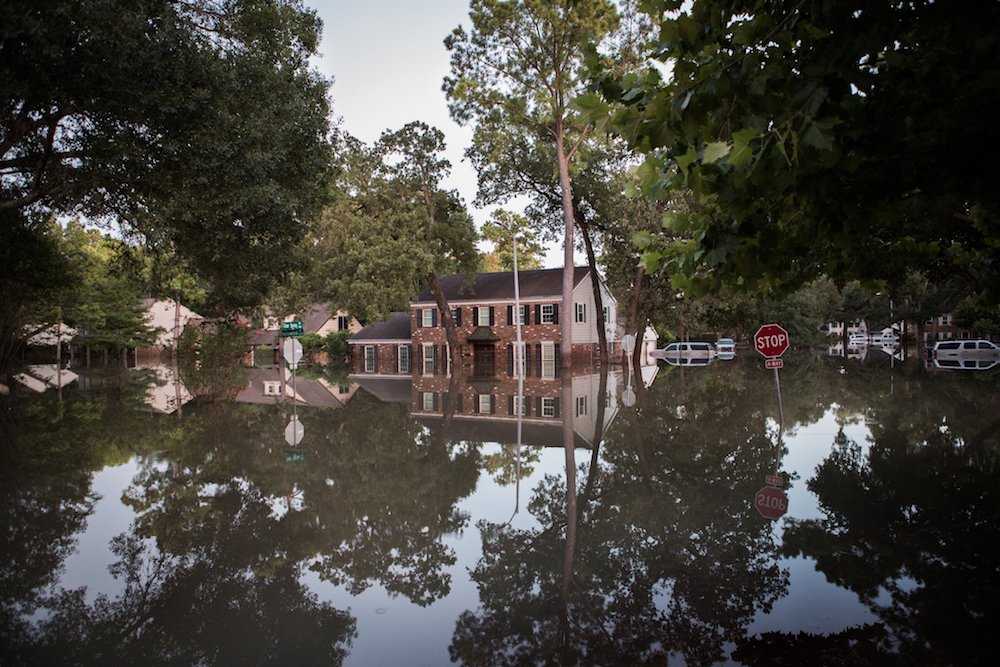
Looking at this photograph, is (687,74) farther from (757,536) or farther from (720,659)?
(757,536)

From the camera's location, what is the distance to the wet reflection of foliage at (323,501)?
5.95 metres

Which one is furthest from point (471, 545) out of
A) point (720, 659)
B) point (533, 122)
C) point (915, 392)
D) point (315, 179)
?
point (533, 122)

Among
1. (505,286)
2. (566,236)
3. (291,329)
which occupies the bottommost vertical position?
(291,329)

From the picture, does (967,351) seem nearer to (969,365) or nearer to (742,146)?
(969,365)

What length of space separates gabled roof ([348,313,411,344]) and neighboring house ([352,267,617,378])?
2641 mm

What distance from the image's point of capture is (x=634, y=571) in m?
5.50

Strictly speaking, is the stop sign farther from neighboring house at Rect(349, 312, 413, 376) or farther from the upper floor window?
neighboring house at Rect(349, 312, 413, 376)

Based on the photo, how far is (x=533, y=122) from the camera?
31.5 metres

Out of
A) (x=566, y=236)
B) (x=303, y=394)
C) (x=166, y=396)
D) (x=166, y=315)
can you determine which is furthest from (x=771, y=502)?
(x=166, y=315)

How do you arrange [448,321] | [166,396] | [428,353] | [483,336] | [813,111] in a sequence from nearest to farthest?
[813,111] → [166,396] → [448,321] → [483,336] → [428,353]

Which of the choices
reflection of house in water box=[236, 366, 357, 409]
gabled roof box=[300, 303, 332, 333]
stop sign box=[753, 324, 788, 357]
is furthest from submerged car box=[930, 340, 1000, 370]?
gabled roof box=[300, 303, 332, 333]

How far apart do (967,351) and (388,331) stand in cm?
4925

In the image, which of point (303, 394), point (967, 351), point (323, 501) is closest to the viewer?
point (323, 501)

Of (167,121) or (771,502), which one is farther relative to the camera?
(167,121)
